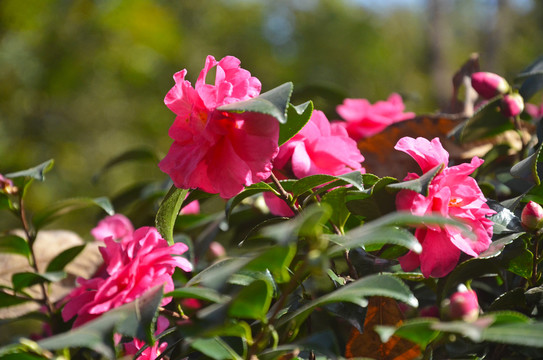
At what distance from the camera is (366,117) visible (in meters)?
0.87

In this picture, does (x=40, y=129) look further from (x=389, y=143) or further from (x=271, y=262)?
(x=271, y=262)

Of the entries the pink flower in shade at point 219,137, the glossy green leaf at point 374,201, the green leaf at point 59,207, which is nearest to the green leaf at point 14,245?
→ the green leaf at point 59,207

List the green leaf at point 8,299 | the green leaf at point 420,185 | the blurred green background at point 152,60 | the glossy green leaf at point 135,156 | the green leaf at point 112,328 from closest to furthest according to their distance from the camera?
the green leaf at point 112,328
the green leaf at point 420,185
the green leaf at point 8,299
the glossy green leaf at point 135,156
the blurred green background at point 152,60

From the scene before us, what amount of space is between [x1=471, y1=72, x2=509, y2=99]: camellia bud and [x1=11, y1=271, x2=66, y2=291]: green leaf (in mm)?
508

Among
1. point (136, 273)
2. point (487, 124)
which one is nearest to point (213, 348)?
point (136, 273)

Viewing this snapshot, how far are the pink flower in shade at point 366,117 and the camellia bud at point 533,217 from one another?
391 mm

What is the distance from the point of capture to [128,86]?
256 inches

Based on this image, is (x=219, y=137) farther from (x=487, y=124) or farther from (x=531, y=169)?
(x=487, y=124)

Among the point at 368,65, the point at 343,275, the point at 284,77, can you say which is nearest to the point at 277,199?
the point at 343,275

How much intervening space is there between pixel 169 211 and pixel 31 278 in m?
0.21

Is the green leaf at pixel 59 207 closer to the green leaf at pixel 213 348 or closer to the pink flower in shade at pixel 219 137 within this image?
the pink flower in shade at pixel 219 137

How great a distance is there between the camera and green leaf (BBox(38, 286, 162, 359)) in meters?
0.33

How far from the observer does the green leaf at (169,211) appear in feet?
1.77

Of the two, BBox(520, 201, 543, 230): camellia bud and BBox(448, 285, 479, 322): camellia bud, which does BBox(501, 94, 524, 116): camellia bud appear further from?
BBox(448, 285, 479, 322): camellia bud
